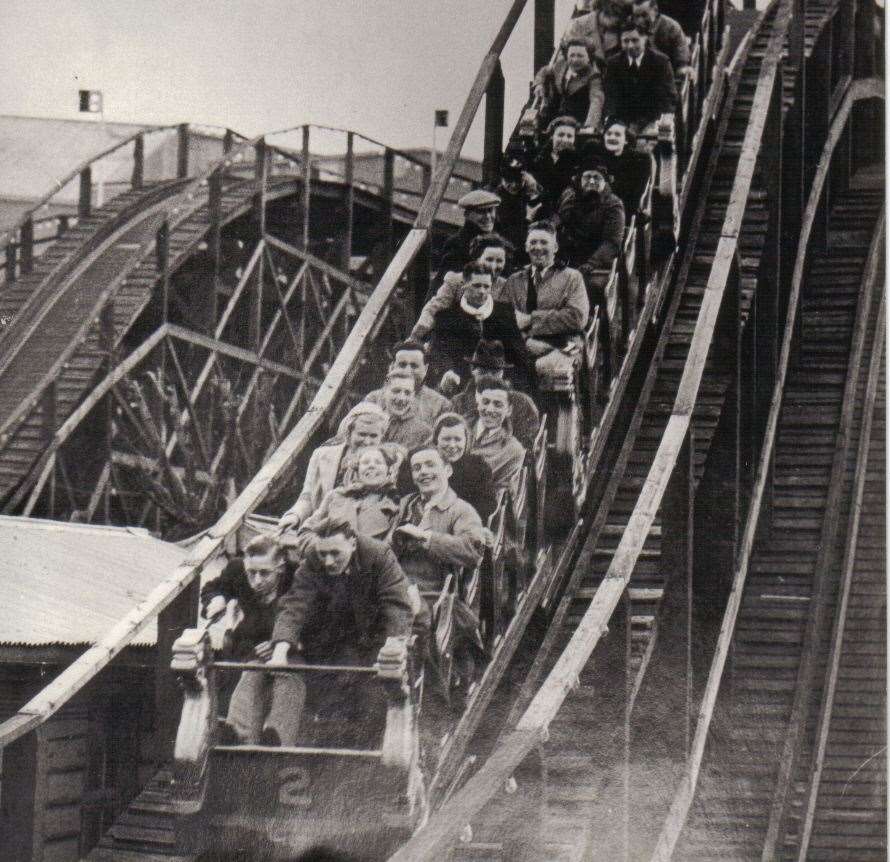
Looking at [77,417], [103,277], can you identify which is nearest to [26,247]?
[103,277]

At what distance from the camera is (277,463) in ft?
13.4

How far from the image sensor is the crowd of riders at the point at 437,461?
11.9 ft

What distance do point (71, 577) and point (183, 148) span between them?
2627mm

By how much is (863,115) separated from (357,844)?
15.1ft

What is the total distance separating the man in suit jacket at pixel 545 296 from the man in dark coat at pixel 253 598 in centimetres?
107

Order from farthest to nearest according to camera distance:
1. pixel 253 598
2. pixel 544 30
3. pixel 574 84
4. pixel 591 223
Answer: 1. pixel 544 30
2. pixel 574 84
3. pixel 591 223
4. pixel 253 598

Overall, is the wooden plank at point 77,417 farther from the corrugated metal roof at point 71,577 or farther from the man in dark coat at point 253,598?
the man in dark coat at point 253,598

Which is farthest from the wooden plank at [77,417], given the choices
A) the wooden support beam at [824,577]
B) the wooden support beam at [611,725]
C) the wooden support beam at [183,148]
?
the wooden support beam at [824,577]

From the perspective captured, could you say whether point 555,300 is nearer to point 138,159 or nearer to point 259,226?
point 138,159

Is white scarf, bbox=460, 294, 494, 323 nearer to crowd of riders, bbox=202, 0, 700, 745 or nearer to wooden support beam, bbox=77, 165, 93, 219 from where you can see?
crowd of riders, bbox=202, 0, 700, 745

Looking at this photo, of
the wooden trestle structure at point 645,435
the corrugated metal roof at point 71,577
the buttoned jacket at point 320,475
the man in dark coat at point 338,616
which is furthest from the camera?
the buttoned jacket at point 320,475

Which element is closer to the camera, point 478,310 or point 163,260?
point 478,310

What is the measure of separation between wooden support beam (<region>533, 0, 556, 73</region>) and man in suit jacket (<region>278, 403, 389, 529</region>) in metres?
2.51

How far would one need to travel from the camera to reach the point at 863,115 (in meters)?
6.84
